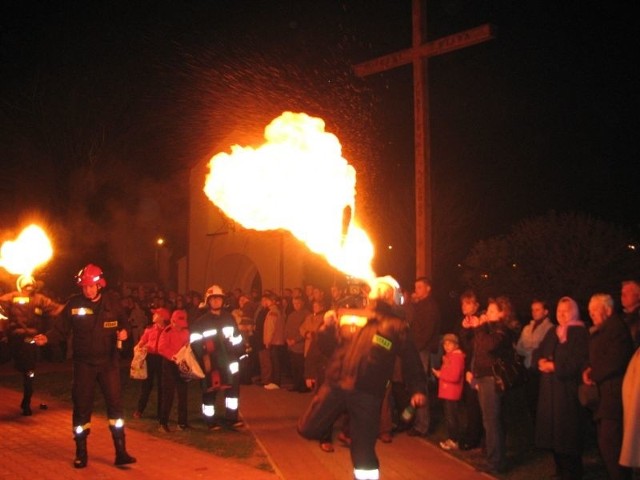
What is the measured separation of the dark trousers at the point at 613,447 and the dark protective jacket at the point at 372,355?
1.95 meters

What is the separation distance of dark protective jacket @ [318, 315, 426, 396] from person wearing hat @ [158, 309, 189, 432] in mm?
4480

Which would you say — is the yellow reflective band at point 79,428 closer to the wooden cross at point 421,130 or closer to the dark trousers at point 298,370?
the wooden cross at point 421,130

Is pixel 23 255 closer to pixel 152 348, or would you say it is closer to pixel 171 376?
pixel 152 348

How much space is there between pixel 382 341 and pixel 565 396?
2463 mm

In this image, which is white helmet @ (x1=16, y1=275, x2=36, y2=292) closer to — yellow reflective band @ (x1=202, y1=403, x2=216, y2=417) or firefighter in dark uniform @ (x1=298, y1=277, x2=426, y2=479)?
yellow reflective band @ (x1=202, y1=403, x2=216, y2=417)

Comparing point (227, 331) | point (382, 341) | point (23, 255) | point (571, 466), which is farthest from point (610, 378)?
point (23, 255)

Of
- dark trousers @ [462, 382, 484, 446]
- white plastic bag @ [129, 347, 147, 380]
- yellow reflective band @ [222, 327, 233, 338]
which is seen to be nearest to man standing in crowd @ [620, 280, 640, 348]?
dark trousers @ [462, 382, 484, 446]

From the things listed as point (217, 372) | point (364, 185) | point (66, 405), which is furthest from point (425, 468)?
point (364, 185)

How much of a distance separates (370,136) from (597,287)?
9512mm

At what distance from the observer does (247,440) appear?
935 centimetres

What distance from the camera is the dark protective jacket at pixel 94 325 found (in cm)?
799

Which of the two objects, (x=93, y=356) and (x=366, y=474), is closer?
(x=366, y=474)

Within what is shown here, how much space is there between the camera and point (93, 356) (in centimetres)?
797

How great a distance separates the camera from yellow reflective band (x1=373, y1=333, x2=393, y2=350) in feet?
19.4
